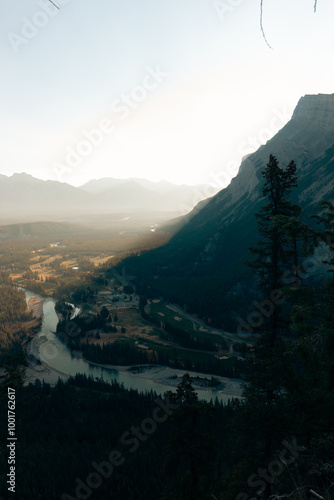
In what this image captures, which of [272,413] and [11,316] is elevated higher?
[272,413]

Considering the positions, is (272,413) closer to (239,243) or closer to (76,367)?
(76,367)

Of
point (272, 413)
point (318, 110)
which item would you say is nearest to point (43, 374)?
point (272, 413)

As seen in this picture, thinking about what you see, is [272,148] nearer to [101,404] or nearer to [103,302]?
[103,302]

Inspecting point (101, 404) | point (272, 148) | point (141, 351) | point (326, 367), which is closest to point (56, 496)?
point (101, 404)

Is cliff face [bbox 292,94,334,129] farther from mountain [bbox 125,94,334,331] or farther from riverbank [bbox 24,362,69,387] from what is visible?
riverbank [bbox 24,362,69,387]

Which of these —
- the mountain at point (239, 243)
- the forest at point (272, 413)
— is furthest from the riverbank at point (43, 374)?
the mountain at point (239, 243)

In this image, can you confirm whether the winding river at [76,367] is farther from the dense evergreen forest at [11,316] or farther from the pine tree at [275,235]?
the pine tree at [275,235]
